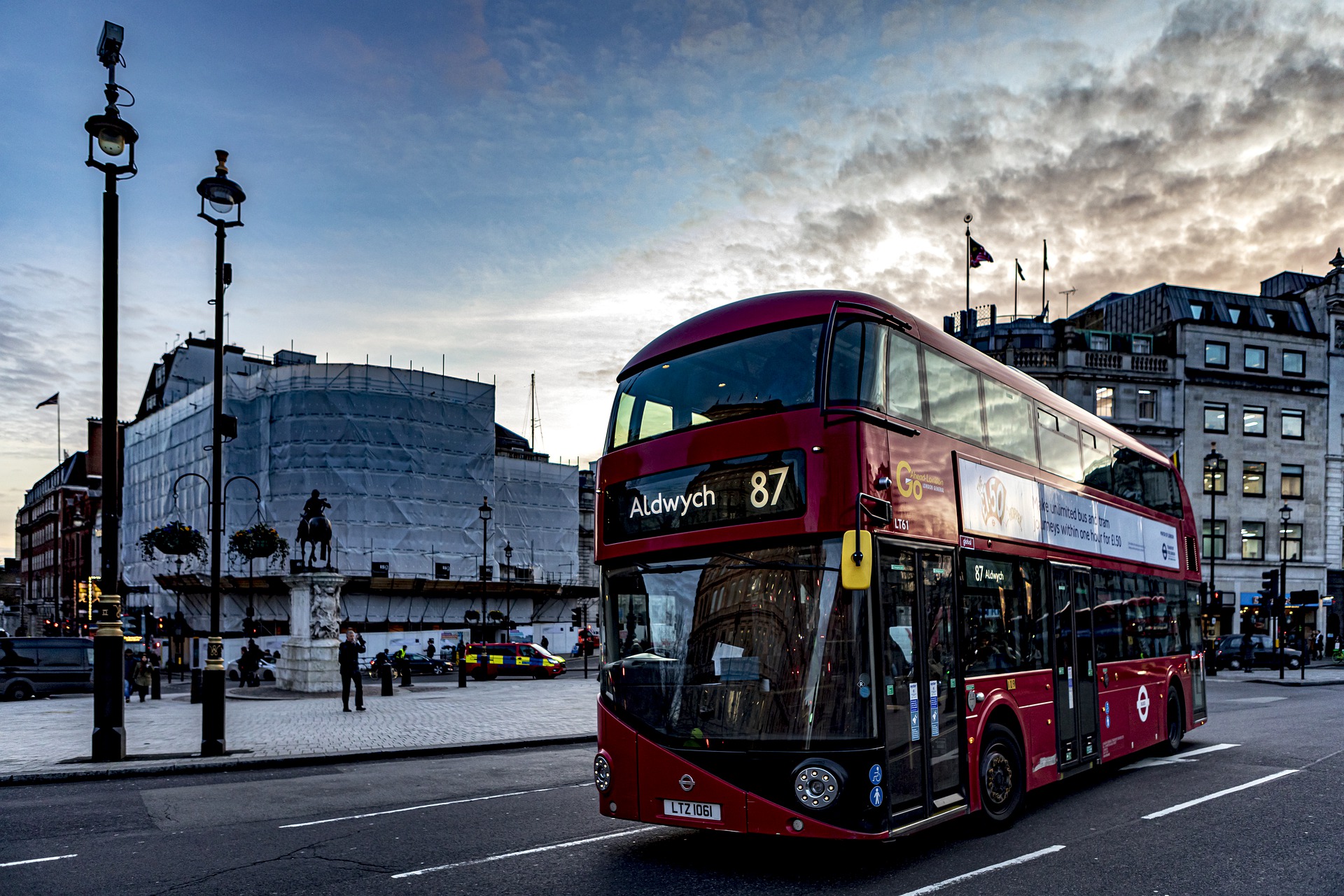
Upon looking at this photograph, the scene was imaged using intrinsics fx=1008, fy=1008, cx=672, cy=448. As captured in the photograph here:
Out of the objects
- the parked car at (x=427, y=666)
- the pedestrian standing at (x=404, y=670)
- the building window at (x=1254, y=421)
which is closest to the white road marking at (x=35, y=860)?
the pedestrian standing at (x=404, y=670)

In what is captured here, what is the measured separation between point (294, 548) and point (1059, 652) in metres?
55.5

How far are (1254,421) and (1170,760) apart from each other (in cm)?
4743

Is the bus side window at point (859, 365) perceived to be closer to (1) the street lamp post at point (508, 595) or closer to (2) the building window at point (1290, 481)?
(1) the street lamp post at point (508, 595)

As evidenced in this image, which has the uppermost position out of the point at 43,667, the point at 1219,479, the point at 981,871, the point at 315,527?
the point at 1219,479

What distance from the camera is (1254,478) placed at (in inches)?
2131

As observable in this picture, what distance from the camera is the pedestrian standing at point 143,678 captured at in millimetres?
29672

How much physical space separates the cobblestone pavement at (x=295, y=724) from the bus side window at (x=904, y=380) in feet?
36.1

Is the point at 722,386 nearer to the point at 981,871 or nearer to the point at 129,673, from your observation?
the point at 981,871


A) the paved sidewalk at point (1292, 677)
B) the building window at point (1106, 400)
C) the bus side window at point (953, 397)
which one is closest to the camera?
the bus side window at point (953, 397)

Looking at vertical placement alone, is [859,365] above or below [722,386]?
above

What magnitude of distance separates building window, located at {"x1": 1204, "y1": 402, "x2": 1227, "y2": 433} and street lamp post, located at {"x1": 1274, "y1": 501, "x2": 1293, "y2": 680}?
5110 millimetres

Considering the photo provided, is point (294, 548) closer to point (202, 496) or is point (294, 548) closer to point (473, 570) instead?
point (202, 496)

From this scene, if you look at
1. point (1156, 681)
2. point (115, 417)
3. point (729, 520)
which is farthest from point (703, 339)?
point (115, 417)

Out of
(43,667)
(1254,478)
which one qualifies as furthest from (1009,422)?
(1254,478)
